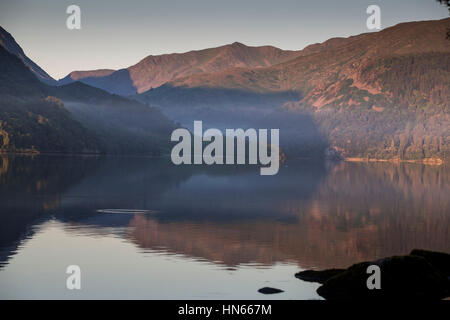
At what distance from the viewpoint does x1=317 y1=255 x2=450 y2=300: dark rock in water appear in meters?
41.8

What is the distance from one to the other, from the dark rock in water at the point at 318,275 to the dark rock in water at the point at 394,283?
4.11 metres

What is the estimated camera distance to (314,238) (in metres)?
74.8

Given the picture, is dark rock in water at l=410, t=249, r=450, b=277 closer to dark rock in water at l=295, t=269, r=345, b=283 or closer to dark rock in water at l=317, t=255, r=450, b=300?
dark rock in water at l=317, t=255, r=450, b=300

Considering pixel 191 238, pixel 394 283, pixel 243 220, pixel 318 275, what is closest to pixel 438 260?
pixel 394 283

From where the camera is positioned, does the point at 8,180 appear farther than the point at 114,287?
Yes

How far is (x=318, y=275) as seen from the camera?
48.9m

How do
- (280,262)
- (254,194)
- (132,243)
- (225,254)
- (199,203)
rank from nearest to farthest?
(280,262) → (225,254) → (132,243) → (199,203) → (254,194)

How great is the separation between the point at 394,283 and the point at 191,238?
32.7m

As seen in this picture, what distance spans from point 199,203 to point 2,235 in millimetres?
53850

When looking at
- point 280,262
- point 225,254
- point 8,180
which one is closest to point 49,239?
point 225,254

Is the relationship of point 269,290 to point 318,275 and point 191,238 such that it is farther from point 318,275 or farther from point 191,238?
point 191,238

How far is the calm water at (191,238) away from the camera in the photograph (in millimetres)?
47719
